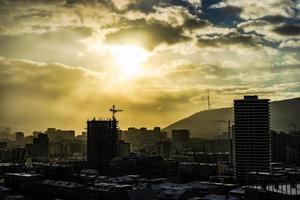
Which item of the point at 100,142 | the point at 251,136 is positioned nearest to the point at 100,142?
the point at 100,142

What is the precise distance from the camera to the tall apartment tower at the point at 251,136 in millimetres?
95125

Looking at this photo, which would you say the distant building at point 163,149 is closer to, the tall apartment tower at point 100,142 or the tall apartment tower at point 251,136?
the tall apartment tower at point 100,142

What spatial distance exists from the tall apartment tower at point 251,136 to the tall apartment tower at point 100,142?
32811mm

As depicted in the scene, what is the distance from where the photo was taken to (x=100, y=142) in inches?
4656

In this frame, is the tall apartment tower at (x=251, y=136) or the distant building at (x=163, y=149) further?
the distant building at (x=163, y=149)

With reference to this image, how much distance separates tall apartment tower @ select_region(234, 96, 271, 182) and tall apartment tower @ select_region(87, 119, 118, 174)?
1292 inches

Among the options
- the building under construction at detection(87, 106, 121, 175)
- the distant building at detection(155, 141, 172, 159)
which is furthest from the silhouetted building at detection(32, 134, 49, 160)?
the building under construction at detection(87, 106, 121, 175)

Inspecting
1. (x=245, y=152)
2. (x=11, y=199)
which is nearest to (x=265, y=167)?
(x=245, y=152)

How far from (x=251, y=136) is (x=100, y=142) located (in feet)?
125

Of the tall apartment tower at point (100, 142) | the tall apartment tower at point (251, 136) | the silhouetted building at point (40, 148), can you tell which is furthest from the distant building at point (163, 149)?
the tall apartment tower at point (251, 136)

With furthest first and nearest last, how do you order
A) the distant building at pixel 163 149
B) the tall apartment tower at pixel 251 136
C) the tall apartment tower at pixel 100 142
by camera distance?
the distant building at pixel 163 149 < the tall apartment tower at pixel 100 142 < the tall apartment tower at pixel 251 136

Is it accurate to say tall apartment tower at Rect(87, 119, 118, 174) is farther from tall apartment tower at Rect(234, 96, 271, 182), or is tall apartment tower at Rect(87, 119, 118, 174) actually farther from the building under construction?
tall apartment tower at Rect(234, 96, 271, 182)

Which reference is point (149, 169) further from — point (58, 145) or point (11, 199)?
point (58, 145)

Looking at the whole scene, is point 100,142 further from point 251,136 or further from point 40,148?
point 40,148
